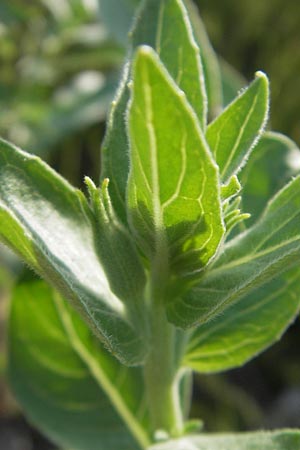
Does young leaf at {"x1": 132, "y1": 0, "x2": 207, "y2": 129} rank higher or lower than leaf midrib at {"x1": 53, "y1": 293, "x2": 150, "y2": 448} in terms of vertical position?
higher

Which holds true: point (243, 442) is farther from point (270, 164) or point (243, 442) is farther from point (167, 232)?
point (270, 164)

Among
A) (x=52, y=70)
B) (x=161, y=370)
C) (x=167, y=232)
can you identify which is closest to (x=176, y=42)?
(x=167, y=232)

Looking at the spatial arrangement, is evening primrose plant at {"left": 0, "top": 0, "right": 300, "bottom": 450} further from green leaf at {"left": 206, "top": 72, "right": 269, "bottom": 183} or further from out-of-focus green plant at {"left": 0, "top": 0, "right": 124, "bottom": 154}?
out-of-focus green plant at {"left": 0, "top": 0, "right": 124, "bottom": 154}

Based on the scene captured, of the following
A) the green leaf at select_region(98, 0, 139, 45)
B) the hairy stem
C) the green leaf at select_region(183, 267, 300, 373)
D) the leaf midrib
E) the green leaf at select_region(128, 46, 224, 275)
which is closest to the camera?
the green leaf at select_region(128, 46, 224, 275)

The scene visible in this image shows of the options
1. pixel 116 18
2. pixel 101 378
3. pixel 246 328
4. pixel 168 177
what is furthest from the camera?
pixel 116 18

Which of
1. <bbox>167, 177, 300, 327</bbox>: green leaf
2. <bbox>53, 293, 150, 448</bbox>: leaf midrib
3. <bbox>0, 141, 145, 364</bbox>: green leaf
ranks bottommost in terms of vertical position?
<bbox>53, 293, 150, 448</bbox>: leaf midrib

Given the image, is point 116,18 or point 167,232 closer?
point 167,232

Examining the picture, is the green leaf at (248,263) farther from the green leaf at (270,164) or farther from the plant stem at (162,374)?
the green leaf at (270,164)

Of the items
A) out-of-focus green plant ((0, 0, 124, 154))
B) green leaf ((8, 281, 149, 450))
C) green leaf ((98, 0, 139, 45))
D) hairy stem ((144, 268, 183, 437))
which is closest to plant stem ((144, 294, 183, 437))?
hairy stem ((144, 268, 183, 437))
